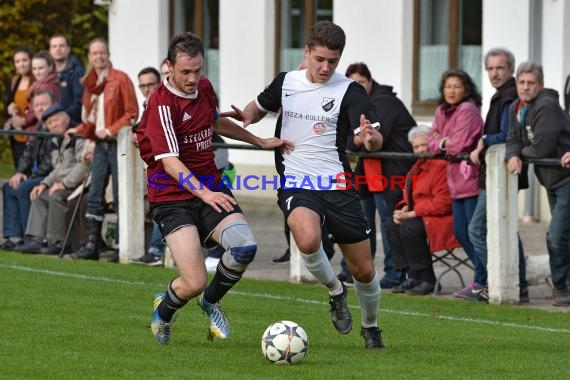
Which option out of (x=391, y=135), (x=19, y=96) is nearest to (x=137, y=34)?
(x=19, y=96)

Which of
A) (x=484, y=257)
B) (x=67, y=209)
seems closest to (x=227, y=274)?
(x=484, y=257)

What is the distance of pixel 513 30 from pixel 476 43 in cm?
146

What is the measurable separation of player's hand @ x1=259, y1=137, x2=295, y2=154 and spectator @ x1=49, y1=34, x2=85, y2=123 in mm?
7873

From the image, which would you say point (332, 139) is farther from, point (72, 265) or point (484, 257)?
point (72, 265)

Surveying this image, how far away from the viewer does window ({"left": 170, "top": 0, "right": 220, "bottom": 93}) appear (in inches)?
1042

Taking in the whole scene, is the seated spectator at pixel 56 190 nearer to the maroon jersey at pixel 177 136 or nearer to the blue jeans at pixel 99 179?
the blue jeans at pixel 99 179

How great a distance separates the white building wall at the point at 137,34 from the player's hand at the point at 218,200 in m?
17.0

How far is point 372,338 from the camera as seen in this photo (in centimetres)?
1023

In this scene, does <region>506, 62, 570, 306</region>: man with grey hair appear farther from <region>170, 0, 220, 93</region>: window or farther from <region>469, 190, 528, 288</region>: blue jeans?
<region>170, 0, 220, 93</region>: window

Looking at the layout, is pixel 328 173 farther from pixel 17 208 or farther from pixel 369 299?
pixel 17 208

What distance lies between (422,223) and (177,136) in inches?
175

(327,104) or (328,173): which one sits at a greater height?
(327,104)

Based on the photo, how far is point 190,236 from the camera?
995 cm

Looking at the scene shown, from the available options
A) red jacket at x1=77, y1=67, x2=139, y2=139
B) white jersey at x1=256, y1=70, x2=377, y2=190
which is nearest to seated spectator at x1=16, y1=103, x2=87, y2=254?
red jacket at x1=77, y1=67, x2=139, y2=139
